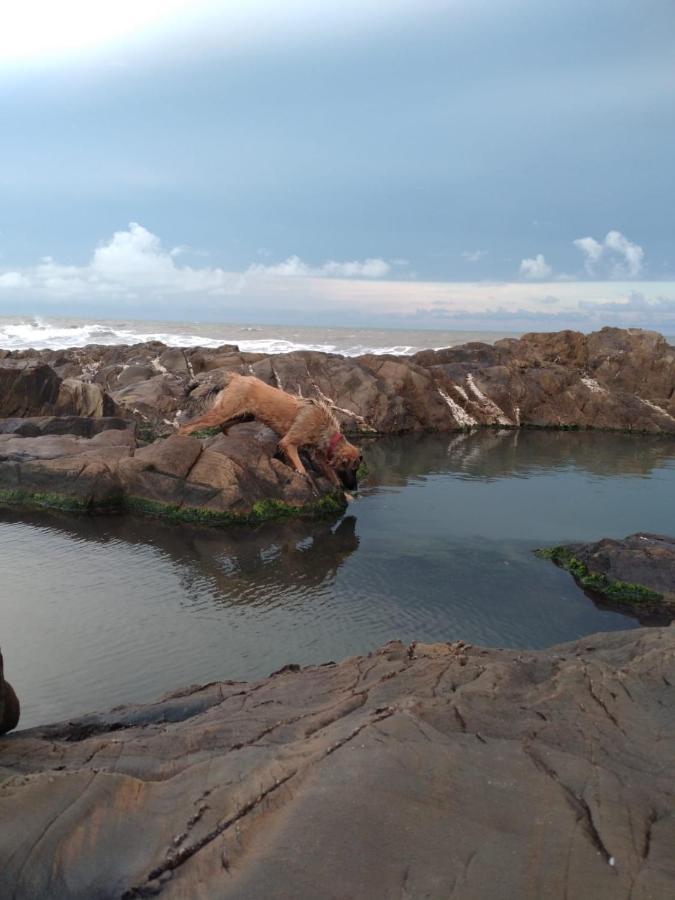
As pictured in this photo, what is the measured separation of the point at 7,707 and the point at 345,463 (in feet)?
35.7

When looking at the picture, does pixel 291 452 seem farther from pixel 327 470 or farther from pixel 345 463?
pixel 345 463

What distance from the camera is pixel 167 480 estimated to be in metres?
13.5

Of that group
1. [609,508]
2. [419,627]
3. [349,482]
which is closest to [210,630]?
[419,627]

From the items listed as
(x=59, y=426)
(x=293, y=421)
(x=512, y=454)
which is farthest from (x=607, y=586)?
(x=59, y=426)

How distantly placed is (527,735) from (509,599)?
21.4ft

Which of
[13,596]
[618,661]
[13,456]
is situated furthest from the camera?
[13,456]

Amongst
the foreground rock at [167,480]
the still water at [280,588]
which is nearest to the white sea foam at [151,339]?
the foreground rock at [167,480]

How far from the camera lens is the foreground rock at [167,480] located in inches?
522

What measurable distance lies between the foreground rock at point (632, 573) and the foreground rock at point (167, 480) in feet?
17.3

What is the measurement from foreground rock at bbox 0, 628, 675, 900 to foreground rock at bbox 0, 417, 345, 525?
8920mm

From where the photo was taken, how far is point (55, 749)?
170 inches

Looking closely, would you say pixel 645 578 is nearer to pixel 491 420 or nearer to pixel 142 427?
pixel 142 427

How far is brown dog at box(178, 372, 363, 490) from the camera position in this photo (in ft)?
48.6

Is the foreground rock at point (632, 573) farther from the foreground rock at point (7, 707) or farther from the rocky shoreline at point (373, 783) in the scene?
the foreground rock at point (7, 707)
